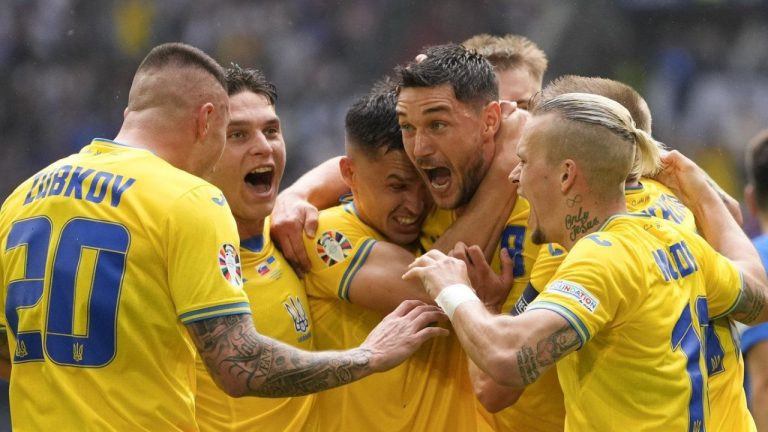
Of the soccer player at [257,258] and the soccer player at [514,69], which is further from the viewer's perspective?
the soccer player at [514,69]

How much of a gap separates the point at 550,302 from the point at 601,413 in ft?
1.48

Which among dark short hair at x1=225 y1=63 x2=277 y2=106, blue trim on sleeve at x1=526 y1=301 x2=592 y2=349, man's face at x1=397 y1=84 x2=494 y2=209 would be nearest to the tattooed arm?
blue trim on sleeve at x1=526 y1=301 x2=592 y2=349

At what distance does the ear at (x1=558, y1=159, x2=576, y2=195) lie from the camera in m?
3.64

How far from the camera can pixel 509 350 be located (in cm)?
334

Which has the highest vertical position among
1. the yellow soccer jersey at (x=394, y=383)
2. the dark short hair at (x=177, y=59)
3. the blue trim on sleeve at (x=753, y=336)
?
the dark short hair at (x=177, y=59)

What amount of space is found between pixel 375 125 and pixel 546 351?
170 cm

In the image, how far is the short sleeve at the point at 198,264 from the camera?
3523mm

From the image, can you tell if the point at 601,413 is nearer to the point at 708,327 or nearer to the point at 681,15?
the point at 708,327

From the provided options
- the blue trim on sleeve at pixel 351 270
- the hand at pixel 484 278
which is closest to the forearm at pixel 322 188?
the blue trim on sleeve at pixel 351 270

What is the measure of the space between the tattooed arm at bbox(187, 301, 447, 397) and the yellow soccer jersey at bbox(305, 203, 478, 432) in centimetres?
74

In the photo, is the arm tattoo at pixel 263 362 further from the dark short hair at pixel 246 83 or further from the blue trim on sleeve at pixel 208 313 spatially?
the dark short hair at pixel 246 83

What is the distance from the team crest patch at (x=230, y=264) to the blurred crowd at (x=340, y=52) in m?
8.00

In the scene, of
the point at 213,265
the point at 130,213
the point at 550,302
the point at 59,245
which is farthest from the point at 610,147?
the point at 59,245

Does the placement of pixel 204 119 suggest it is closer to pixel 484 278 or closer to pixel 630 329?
pixel 484 278
